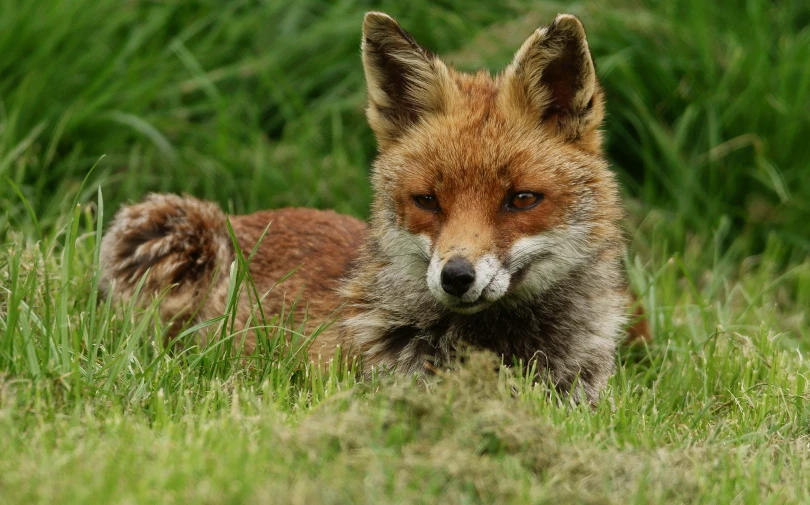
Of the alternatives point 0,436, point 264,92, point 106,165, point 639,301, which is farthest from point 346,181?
point 0,436

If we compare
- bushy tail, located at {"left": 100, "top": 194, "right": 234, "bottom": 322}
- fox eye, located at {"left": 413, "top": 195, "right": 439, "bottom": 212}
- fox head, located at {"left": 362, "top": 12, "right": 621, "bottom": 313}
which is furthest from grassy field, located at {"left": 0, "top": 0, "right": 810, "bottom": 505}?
fox eye, located at {"left": 413, "top": 195, "right": 439, "bottom": 212}

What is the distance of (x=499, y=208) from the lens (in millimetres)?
4941

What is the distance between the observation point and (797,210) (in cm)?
841

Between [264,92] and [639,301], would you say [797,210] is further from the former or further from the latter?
[264,92]

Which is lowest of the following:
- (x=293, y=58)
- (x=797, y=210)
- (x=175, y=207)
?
(x=797, y=210)

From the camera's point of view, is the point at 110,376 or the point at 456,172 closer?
the point at 110,376

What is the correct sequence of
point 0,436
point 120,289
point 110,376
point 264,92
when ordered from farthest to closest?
point 264,92 → point 120,289 → point 110,376 → point 0,436

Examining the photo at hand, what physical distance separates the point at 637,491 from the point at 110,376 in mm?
2254

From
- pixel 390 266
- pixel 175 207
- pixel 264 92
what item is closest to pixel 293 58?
pixel 264 92

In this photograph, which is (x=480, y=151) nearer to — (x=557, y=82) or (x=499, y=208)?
(x=499, y=208)

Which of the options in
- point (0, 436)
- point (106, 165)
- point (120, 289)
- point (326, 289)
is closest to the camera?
point (0, 436)

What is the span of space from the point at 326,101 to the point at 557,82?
4.10 m

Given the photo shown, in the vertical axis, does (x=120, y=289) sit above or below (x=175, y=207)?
below

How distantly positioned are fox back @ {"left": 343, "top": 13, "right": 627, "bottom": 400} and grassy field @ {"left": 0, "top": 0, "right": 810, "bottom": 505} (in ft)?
1.25
